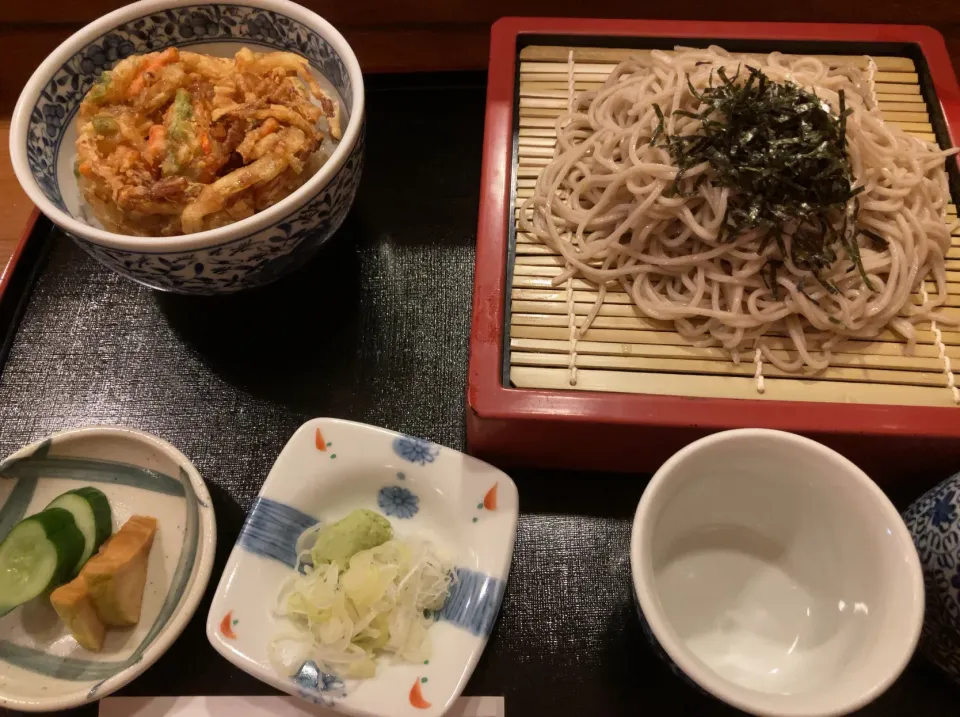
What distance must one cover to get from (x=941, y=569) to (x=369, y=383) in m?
1.05

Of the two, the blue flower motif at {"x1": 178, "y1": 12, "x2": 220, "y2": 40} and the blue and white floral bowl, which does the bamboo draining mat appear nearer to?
the blue and white floral bowl

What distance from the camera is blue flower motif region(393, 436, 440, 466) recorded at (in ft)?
4.03

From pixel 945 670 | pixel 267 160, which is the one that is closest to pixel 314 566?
pixel 267 160

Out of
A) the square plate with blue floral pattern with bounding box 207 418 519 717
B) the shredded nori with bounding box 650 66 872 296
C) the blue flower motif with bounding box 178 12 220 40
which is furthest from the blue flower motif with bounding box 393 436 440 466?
the blue flower motif with bounding box 178 12 220 40

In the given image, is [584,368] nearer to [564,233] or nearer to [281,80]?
[564,233]

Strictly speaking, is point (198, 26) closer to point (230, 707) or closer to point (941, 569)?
point (230, 707)

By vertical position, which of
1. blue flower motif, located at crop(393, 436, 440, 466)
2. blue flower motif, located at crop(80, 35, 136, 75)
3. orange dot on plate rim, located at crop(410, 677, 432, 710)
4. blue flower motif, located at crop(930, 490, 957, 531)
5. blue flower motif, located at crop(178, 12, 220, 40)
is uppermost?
blue flower motif, located at crop(178, 12, 220, 40)

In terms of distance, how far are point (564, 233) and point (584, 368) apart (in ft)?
1.03

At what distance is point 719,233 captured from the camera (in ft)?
4.12

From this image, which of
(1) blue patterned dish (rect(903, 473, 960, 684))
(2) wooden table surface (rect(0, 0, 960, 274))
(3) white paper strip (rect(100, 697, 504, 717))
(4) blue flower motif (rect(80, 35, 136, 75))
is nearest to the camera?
(1) blue patterned dish (rect(903, 473, 960, 684))

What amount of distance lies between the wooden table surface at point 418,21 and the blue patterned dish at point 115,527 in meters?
0.75

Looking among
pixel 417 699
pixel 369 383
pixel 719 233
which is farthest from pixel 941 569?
pixel 369 383

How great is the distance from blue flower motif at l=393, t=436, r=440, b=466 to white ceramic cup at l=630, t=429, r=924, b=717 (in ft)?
1.37

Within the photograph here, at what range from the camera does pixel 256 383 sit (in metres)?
1.43
